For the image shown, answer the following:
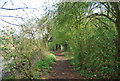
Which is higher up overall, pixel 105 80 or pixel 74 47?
pixel 74 47

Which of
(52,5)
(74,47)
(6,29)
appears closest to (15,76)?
(6,29)

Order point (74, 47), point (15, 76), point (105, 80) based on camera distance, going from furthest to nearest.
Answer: point (74, 47)
point (105, 80)
point (15, 76)

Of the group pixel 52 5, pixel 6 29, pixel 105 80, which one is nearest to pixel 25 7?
pixel 6 29

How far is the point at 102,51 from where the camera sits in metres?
1.95

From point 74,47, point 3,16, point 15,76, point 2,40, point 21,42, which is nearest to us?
point 3,16

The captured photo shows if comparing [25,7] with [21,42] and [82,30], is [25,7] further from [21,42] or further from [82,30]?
[82,30]

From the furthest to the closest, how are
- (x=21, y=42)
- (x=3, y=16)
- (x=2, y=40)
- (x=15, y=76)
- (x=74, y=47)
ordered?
1. (x=74, y=47)
2. (x=15, y=76)
3. (x=21, y=42)
4. (x=2, y=40)
5. (x=3, y=16)

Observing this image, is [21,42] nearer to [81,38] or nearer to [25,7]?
[25,7]

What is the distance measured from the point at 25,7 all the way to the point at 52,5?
0.65 meters

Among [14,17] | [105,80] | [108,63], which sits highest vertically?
[14,17]

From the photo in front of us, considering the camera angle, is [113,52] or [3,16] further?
[113,52]

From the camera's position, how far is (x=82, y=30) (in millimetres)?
3207

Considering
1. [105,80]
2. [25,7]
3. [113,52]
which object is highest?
[25,7]

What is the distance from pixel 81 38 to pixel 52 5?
1537mm
